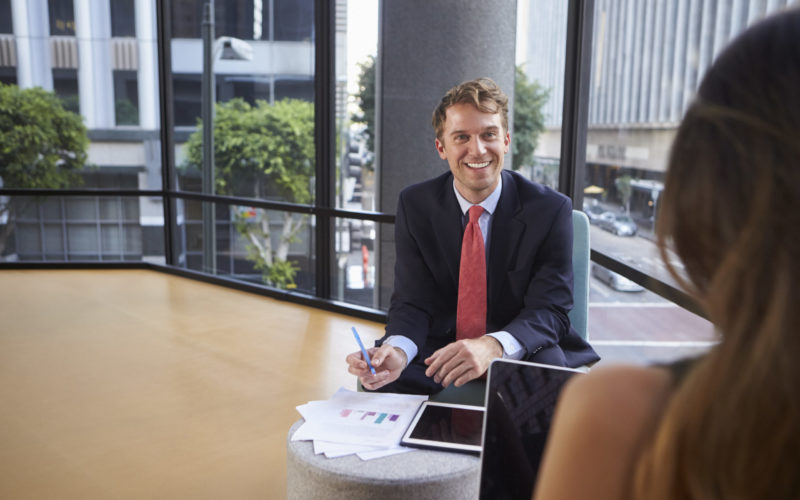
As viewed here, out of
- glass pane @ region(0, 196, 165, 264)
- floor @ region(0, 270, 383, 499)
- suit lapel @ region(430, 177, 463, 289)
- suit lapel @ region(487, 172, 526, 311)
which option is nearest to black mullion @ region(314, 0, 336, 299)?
floor @ region(0, 270, 383, 499)

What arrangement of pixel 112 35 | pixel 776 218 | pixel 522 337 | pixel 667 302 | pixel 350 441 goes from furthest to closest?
pixel 112 35 → pixel 667 302 → pixel 522 337 → pixel 350 441 → pixel 776 218

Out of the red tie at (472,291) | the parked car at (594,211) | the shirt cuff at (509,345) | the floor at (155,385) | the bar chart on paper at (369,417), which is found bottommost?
the floor at (155,385)

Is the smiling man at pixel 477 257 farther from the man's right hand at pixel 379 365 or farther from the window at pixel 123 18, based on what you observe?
the window at pixel 123 18

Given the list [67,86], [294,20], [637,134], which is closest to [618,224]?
[637,134]

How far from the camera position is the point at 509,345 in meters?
1.93

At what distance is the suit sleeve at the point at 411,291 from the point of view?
2115 millimetres

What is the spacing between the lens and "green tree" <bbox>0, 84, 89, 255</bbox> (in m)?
6.21

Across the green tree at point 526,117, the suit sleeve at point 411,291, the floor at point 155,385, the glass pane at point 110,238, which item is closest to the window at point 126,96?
the glass pane at point 110,238

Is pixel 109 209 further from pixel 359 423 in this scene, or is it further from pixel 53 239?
pixel 359 423

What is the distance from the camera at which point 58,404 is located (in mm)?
3203

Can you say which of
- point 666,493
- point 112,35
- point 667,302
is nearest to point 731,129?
point 666,493

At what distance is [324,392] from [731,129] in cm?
304

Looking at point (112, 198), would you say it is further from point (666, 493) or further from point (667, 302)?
point (666, 493)

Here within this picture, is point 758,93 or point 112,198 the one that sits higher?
point 758,93
